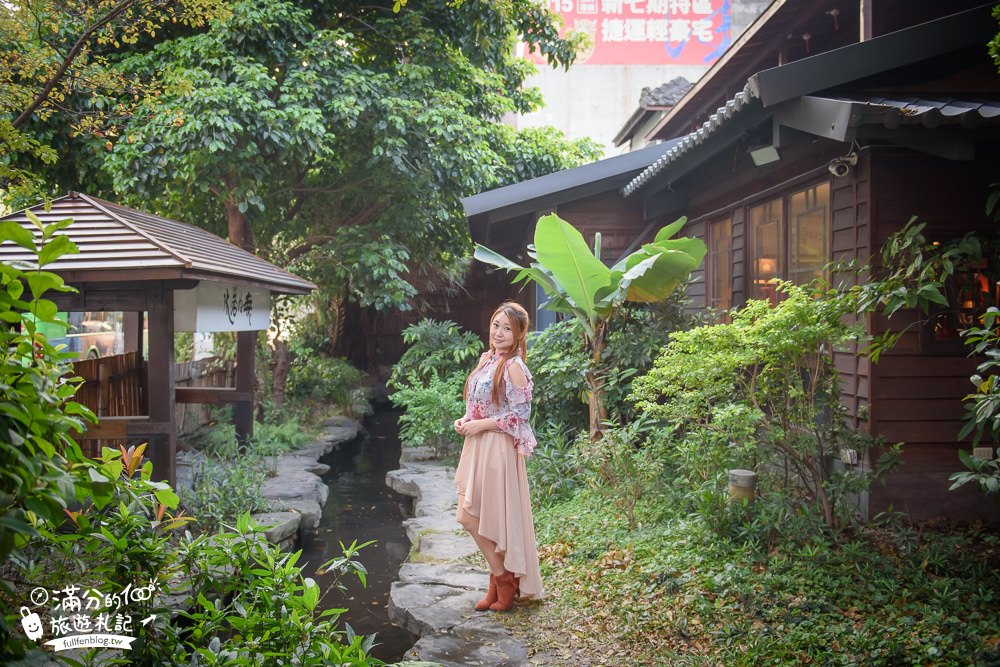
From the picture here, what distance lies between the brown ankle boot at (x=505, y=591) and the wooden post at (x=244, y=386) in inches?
251

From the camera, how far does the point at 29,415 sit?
1.67 m

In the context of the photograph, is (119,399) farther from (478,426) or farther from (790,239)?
(790,239)

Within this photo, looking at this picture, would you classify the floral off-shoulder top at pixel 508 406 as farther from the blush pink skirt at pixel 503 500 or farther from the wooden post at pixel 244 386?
the wooden post at pixel 244 386

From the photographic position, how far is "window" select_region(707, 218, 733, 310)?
980 cm

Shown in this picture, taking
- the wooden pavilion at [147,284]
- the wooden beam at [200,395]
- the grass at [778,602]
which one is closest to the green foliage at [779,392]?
the grass at [778,602]

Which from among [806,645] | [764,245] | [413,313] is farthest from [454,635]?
[413,313]

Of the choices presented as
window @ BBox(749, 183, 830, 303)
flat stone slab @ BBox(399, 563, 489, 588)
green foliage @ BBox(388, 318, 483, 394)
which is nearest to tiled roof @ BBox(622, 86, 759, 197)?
window @ BBox(749, 183, 830, 303)

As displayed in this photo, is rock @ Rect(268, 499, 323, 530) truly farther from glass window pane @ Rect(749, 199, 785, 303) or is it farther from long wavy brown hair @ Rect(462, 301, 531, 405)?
glass window pane @ Rect(749, 199, 785, 303)

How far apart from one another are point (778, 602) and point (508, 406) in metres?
2.15

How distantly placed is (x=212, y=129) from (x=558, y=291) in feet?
19.3

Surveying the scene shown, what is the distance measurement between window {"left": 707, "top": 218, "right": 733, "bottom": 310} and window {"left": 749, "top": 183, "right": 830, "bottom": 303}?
631 millimetres

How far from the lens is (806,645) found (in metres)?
4.23

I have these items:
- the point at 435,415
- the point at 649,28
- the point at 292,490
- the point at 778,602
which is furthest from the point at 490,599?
the point at 649,28

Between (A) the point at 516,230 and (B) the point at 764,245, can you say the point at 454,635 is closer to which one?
(B) the point at 764,245
